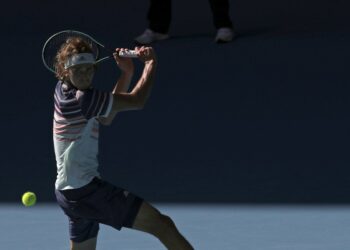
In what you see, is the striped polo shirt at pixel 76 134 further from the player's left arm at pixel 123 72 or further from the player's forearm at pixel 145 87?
the player's left arm at pixel 123 72

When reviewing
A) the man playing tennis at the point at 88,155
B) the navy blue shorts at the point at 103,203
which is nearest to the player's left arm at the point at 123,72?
the man playing tennis at the point at 88,155

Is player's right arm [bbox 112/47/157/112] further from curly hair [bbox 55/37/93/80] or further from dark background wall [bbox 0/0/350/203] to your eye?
dark background wall [bbox 0/0/350/203]

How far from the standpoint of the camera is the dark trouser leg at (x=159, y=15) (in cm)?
1159

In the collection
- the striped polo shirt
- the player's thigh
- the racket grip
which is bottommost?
the player's thigh

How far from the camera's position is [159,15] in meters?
11.7

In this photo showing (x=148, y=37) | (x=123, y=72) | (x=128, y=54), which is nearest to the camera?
(x=128, y=54)

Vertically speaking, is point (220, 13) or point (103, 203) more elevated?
point (103, 203)

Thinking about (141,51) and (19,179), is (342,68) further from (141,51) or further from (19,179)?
(141,51)

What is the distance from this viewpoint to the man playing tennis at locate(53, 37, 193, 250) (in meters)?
5.93

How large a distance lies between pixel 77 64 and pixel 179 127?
3.57 m

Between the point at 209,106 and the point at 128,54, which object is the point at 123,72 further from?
the point at 209,106

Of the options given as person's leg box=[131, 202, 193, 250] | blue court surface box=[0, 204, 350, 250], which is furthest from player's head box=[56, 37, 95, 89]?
blue court surface box=[0, 204, 350, 250]

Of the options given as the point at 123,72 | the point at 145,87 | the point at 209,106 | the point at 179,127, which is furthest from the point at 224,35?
the point at 145,87

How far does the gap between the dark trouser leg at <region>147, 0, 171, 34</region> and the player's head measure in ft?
18.4
